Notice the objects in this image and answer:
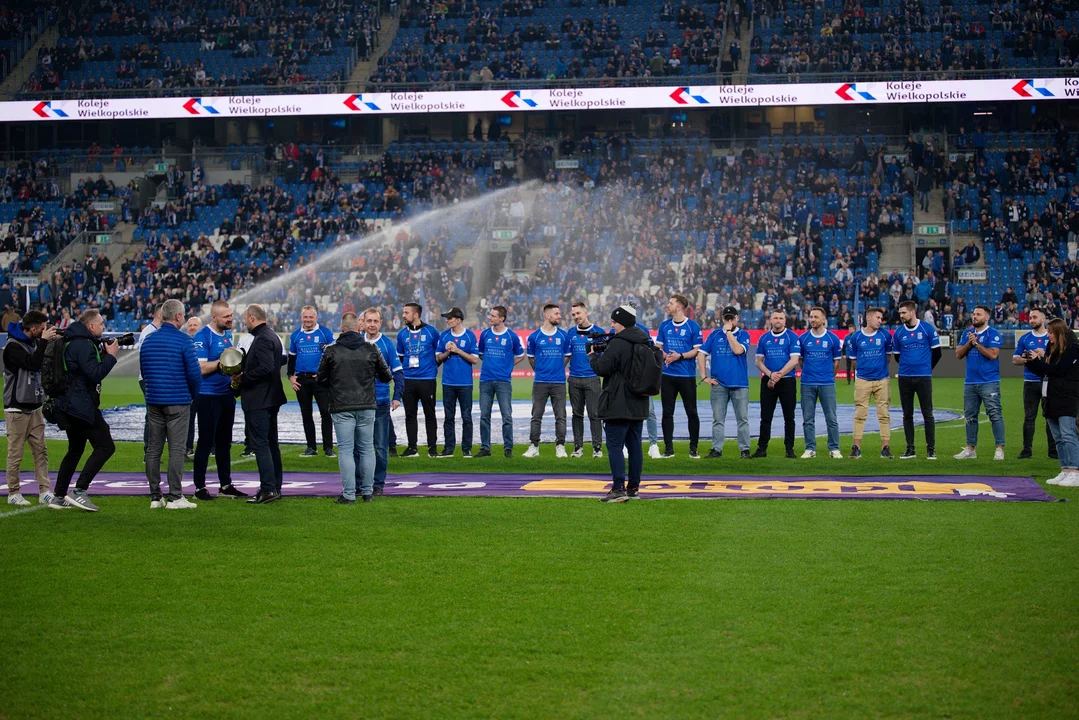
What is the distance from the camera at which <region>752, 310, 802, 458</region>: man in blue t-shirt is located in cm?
1422

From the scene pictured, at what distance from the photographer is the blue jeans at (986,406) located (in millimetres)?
13711

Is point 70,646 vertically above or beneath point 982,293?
beneath

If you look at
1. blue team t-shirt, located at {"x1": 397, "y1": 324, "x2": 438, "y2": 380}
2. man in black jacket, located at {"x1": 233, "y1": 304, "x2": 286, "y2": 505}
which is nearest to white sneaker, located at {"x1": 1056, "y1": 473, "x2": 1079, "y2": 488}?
blue team t-shirt, located at {"x1": 397, "y1": 324, "x2": 438, "y2": 380}

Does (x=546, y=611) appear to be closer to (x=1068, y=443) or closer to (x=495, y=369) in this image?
(x=1068, y=443)

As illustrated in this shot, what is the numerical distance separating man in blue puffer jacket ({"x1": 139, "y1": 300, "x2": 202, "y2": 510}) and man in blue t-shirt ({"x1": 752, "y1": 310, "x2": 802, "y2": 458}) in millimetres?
7427

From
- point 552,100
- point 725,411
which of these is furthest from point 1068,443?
point 552,100

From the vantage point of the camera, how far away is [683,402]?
14148mm

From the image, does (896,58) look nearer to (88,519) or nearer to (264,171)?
(264,171)

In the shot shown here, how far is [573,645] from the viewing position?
19.2 feet

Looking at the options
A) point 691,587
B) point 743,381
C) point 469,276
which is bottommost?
point 691,587

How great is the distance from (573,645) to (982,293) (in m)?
32.1

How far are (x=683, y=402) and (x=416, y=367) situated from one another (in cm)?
369

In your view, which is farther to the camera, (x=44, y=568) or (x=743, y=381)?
(x=743, y=381)

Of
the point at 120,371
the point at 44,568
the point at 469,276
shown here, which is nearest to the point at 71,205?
the point at 120,371
